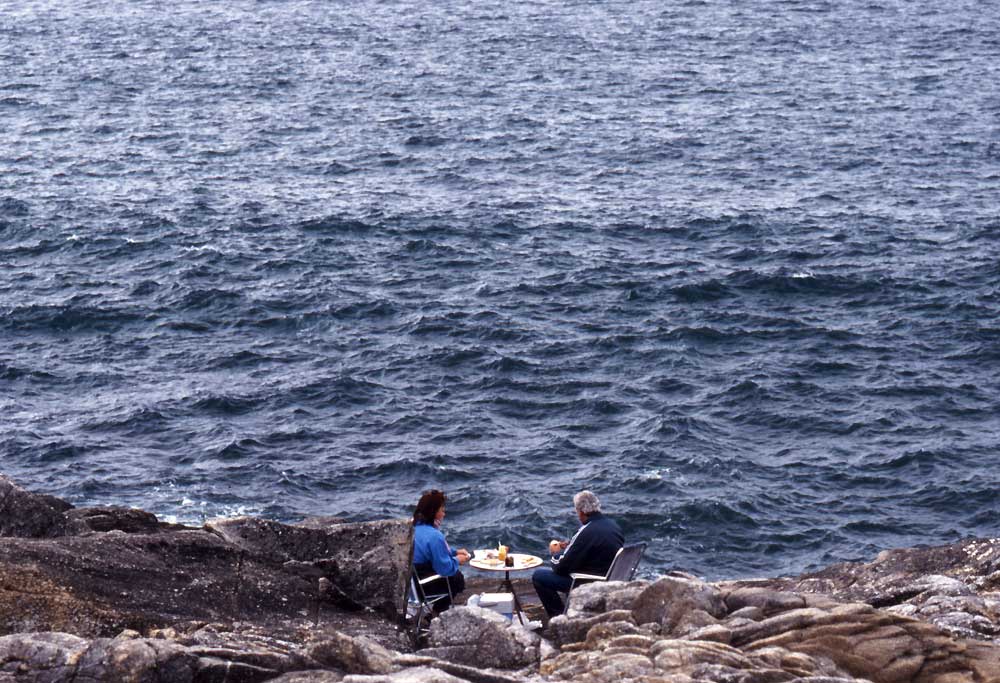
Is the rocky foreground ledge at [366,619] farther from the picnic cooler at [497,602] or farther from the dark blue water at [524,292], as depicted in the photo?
the dark blue water at [524,292]

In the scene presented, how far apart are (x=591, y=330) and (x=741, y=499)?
470 inches

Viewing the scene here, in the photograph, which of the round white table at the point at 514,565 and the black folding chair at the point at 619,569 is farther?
the round white table at the point at 514,565

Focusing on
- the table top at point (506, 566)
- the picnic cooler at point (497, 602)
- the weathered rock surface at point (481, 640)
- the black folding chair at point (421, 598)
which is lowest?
the picnic cooler at point (497, 602)

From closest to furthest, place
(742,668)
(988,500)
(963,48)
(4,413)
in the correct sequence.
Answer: (742,668) < (988,500) < (4,413) < (963,48)

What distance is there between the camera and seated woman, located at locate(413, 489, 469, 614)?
58.2 ft

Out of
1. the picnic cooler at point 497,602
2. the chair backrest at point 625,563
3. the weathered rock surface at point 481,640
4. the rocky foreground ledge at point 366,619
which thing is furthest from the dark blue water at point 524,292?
the weathered rock surface at point 481,640

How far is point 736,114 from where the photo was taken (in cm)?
7212

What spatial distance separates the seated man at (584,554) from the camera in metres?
17.8

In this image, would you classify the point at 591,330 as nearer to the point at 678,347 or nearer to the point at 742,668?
the point at 678,347

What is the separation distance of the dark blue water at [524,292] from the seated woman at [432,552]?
13117 millimetres

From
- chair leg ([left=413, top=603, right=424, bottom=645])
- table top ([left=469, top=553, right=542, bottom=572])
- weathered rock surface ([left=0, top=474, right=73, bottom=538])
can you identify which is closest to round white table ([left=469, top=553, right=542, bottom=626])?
table top ([left=469, top=553, right=542, bottom=572])

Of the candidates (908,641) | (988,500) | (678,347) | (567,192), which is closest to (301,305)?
(678,347)

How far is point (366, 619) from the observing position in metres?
17.0

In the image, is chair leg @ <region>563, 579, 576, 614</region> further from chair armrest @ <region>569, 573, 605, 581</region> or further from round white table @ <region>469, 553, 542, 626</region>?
round white table @ <region>469, 553, 542, 626</region>
